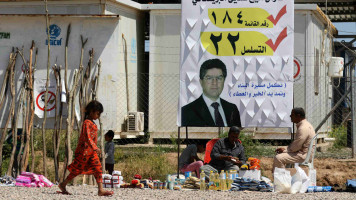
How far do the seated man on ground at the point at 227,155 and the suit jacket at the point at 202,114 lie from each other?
0.15m

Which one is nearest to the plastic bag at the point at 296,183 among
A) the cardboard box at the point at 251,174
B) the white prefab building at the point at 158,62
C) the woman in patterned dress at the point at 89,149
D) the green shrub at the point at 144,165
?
the cardboard box at the point at 251,174

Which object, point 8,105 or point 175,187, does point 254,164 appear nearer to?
point 175,187

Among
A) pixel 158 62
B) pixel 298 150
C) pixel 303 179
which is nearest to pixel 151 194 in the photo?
pixel 303 179

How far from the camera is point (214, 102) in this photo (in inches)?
436

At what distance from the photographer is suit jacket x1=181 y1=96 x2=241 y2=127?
1104cm

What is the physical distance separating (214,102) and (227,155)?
834 mm

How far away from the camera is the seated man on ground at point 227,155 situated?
10.9 meters

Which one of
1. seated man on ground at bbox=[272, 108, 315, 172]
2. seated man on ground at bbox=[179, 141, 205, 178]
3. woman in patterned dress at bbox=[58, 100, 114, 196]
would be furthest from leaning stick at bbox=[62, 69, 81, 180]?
seated man on ground at bbox=[272, 108, 315, 172]

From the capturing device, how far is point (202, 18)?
1107 centimetres

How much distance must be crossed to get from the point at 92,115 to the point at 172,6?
784 cm

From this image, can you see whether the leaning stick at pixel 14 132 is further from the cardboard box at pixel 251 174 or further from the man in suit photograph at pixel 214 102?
the cardboard box at pixel 251 174

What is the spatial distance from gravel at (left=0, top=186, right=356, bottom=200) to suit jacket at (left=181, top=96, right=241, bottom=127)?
130cm

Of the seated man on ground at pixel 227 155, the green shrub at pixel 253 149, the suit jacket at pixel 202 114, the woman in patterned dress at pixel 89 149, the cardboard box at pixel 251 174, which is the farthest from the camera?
the green shrub at pixel 253 149

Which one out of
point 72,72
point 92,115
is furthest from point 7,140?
point 92,115
